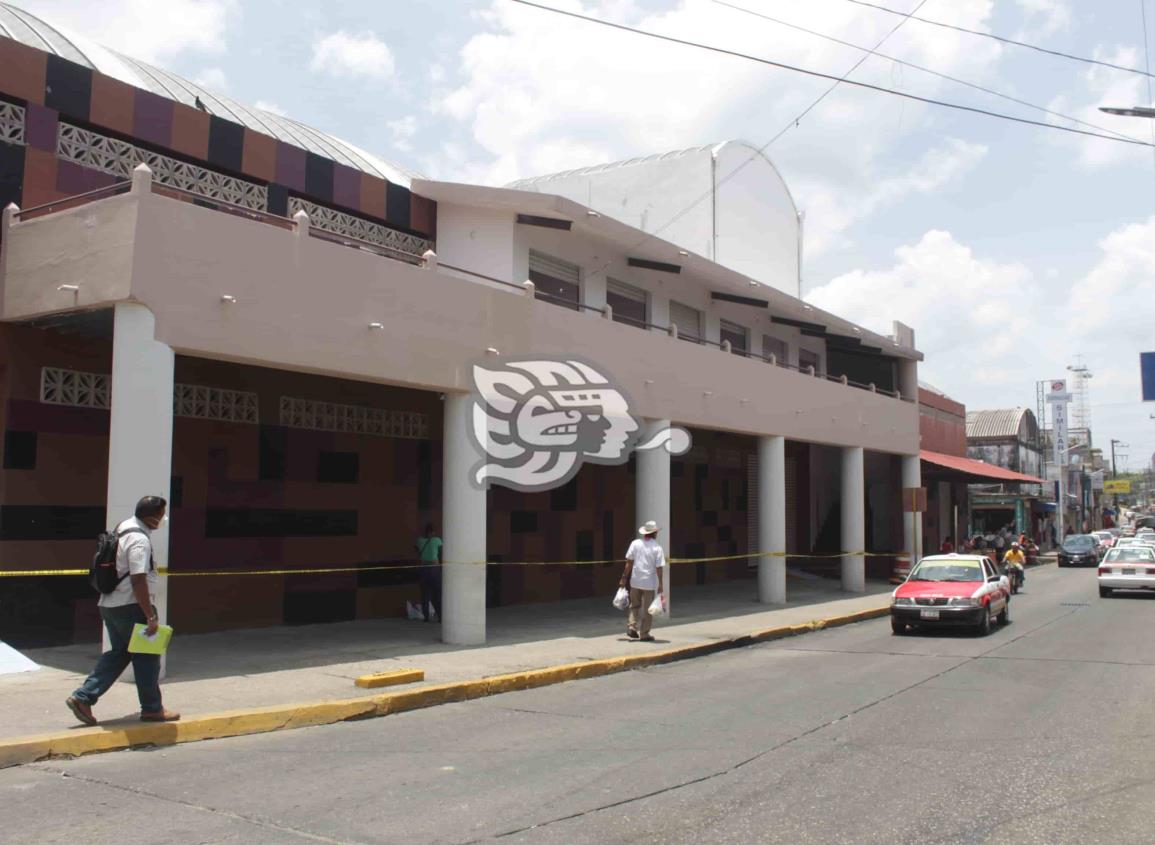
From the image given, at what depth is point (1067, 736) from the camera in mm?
8102

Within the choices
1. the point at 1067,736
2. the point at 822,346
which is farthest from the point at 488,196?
the point at 822,346

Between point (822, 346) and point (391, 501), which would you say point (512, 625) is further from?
point (822, 346)

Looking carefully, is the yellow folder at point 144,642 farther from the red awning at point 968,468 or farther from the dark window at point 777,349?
the red awning at point 968,468

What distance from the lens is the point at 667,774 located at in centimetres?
678

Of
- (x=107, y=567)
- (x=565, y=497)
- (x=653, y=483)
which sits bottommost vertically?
(x=107, y=567)

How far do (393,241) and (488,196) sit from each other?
5.56ft

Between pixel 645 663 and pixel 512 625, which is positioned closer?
pixel 645 663

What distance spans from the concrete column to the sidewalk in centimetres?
622

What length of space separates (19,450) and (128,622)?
15.7 ft

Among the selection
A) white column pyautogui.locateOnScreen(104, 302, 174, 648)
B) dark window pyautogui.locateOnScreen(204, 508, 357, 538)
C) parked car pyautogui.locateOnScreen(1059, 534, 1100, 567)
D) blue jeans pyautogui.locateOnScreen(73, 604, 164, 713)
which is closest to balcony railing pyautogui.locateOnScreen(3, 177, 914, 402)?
white column pyautogui.locateOnScreen(104, 302, 174, 648)

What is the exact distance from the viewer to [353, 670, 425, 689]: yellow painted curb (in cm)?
994

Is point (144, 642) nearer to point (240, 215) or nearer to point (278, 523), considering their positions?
point (278, 523)

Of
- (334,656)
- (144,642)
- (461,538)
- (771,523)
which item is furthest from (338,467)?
(771,523)

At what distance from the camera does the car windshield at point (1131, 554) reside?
1046 inches
